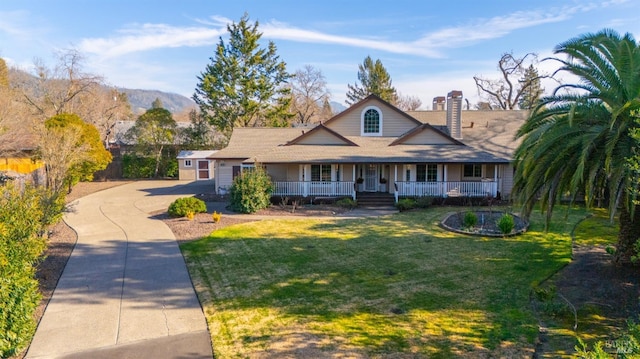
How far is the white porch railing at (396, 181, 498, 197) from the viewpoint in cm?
2200

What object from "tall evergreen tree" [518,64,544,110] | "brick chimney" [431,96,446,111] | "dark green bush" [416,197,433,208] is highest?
"tall evergreen tree" [518,64,544,110]

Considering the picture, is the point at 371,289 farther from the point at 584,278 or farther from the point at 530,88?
the point at 530,88

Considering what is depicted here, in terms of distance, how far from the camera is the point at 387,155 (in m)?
22.9

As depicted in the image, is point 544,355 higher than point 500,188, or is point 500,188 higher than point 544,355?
point 500,188

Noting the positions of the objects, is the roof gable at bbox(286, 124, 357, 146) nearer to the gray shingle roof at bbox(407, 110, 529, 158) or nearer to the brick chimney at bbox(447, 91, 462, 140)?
the brick chimney at bbox(447, 91, 462, 140)

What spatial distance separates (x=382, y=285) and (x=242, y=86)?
34.9 metres

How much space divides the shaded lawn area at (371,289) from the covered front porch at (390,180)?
668 cm

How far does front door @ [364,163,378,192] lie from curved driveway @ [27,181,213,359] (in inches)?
505

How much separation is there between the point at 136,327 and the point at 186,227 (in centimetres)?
889

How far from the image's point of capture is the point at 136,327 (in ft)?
25.1

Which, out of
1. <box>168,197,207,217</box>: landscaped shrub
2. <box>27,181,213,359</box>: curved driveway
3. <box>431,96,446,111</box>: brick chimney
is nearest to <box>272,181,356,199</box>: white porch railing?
<box>168,197,207,217</box>: landscaped shrub

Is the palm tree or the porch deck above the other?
the palm tree

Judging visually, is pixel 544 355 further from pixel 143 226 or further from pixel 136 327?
pixel 143 226

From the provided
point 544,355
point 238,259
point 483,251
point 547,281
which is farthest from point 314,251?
point 544,355
